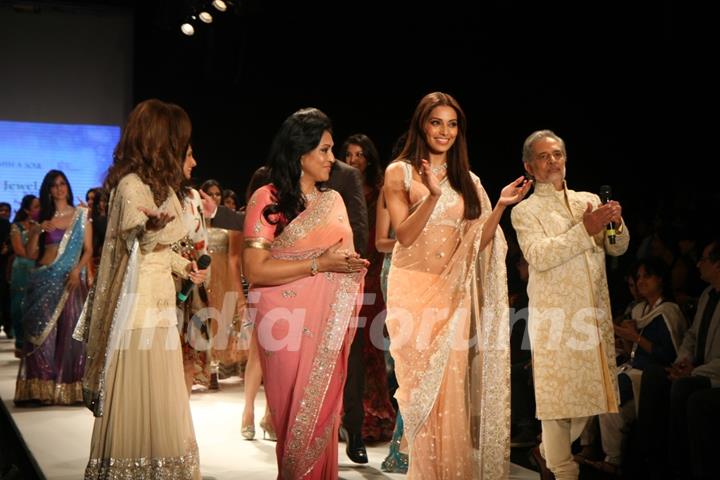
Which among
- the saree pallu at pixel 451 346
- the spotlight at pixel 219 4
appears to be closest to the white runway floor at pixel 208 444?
the saree pallu at pixel 451 346

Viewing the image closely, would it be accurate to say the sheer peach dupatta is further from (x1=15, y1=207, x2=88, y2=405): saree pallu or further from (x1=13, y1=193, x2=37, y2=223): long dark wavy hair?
(x1=13, y1=193, x2=37, y2=223): long dark wavy hair

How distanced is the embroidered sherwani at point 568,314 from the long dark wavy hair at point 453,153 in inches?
16.5

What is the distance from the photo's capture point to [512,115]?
6.80 metres

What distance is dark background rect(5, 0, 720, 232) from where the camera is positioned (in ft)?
18.1

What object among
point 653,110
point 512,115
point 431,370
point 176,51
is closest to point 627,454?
point 431,370

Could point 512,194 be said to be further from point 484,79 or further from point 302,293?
point 484,79

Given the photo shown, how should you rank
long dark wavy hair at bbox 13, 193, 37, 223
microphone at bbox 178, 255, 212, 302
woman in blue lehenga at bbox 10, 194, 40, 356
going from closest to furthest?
microphone at bbox 178, 255, 212, 302, woman in blue lehenga at bbox 10, 194, 40, 356, long dark wavy hair at bbox 13, 193, 37, 223

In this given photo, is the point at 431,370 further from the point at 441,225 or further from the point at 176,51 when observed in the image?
the point at 176,51

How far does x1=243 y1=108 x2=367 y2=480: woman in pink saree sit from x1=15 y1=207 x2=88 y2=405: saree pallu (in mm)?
3164

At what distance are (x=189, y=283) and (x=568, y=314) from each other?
4.87 ft

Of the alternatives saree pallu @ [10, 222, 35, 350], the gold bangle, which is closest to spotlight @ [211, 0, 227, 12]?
saree pallu @ [10, 222, 35, 350]

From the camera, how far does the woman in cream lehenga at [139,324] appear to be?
3.50m

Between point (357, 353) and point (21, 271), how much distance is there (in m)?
4.93

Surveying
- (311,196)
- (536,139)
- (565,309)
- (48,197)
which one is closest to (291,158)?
(311,196)
